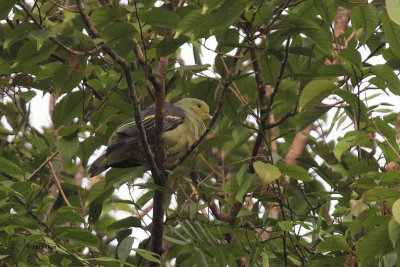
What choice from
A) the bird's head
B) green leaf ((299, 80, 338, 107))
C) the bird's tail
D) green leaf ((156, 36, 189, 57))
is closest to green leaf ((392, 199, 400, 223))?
green leaf ((299, 80, 338, 107))

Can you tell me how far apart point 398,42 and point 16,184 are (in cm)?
192

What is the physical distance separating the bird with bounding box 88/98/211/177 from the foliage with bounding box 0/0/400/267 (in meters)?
0.26

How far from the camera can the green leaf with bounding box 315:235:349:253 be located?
2.68m

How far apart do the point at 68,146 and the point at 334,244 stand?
1.44 metres

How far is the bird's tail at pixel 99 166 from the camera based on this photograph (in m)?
4.32

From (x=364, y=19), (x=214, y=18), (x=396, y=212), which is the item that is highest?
(x=364, y=19)

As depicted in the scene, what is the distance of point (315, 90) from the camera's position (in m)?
2.80

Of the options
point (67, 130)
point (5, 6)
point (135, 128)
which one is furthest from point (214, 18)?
point (135, 128)

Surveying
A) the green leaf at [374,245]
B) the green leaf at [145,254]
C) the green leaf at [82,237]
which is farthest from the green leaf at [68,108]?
the green leaf at [374,245]

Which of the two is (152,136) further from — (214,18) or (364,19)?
(214,18)

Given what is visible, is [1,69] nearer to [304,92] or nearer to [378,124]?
[304,92]

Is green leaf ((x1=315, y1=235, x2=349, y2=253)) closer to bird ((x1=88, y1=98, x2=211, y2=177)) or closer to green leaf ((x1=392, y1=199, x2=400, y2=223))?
green leaf ((x1=392, y1=199, x2=400, y2=223))

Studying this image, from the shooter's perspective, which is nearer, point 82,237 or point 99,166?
point 82,237

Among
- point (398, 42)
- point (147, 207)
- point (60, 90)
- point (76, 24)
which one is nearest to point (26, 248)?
point (60, 90)
